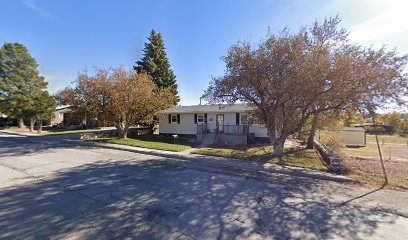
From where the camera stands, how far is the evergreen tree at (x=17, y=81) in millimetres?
28672

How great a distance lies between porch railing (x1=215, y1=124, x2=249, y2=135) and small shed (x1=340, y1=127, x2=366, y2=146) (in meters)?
10.2

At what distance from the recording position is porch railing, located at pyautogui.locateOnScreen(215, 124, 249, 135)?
16.6m

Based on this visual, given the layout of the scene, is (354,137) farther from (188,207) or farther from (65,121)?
(65,121)

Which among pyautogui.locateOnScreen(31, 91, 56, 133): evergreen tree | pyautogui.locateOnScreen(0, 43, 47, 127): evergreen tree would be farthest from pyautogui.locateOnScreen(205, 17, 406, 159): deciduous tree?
pyautogui.locateOnScreen(0, 43, 47, 127): evergreen tree

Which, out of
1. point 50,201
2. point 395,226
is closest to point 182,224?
point 50,201

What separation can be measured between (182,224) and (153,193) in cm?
187

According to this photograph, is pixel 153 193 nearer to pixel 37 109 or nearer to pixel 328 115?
pixel 328 115

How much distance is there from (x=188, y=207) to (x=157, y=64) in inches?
1003

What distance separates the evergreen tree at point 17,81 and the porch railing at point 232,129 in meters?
27.4

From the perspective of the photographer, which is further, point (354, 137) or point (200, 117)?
point (200, 117)

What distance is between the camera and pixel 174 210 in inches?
170

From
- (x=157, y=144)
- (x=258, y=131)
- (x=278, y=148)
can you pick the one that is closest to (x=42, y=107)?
(x=157, y=144)

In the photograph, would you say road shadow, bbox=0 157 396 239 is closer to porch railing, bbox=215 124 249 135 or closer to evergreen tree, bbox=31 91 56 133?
porch railing, bbox=215 124 249 135

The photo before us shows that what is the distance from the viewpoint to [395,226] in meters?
3.94
